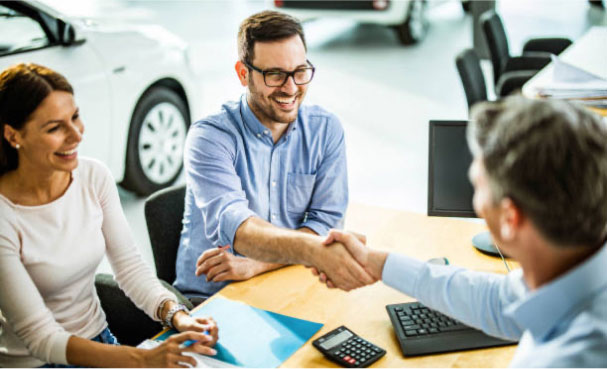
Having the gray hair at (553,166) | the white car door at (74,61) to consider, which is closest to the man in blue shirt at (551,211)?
the gray hair at (553,166)

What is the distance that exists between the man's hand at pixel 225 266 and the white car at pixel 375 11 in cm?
571

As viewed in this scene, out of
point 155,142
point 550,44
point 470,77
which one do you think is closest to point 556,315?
point 470,77

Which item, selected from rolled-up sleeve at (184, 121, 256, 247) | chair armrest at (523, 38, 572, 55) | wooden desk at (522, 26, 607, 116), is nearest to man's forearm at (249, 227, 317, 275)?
rolled-up sleeve at (184, 121, 256, 247)

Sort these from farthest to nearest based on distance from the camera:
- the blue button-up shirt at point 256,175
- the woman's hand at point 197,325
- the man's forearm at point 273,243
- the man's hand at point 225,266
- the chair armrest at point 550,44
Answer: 1. the chair armrest at point 550,44
2. the blue button-up shirt at point 256,175
3. the man's hand at point 225,266
4. the man's forearm at point 273,243
5. the woman's hand at point 197,325

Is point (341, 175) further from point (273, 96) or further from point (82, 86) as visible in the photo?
point (82, 86)

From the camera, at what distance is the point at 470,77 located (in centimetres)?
366

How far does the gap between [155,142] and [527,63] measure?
8.56ft

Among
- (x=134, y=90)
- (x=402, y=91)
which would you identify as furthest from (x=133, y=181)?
(x=402, y=91)

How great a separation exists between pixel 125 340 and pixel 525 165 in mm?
1547

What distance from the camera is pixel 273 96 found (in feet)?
7.28

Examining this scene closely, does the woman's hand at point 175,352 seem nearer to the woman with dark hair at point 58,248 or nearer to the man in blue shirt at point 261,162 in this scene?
the woman with dark hair at point 58,248

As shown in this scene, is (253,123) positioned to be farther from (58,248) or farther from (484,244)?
(484,244)

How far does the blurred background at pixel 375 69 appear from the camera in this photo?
4.51 meters

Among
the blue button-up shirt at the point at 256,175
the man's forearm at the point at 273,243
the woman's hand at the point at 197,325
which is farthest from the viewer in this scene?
the blue button-up shirt at the point at 256,175
